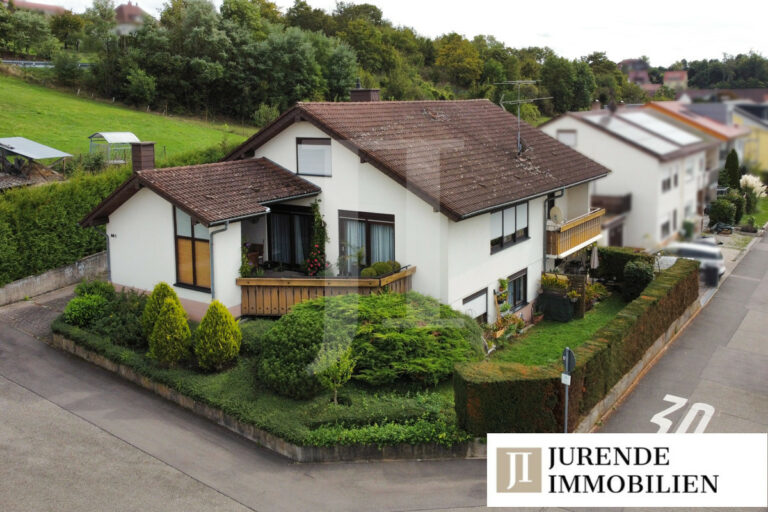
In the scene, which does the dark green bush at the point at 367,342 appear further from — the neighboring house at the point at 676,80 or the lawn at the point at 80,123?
the lawn at the point at 80,123

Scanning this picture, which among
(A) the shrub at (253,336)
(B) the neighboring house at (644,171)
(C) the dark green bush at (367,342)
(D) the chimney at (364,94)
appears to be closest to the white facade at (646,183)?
(B) the neighboring house at (644,171)

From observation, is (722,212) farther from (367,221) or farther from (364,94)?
(364,94)

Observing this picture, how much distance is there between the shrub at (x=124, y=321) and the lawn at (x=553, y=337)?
9.10m

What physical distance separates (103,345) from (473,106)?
45.8 feet

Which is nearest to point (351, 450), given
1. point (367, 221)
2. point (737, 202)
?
point (367, 221)

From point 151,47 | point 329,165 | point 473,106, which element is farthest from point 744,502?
point 151,47

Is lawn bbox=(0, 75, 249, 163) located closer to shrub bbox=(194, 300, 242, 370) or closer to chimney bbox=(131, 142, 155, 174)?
chimney bbox=(131, 142, 155, 174)

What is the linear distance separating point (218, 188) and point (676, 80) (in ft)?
57.4

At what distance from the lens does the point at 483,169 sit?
19.3 metres

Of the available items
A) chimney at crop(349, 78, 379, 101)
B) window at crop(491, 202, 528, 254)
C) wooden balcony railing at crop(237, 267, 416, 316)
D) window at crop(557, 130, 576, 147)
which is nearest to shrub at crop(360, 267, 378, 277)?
wooden balcony railing at crop(237, 267, 416, 316)

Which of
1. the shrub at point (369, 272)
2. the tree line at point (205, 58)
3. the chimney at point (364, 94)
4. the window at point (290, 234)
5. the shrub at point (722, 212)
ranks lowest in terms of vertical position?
the shrub at point (369, 272)

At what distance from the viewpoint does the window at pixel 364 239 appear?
19.1 metres

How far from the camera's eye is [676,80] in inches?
92.2

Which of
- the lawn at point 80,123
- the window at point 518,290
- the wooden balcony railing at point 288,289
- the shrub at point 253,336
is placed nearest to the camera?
the shrub at point 253,336
